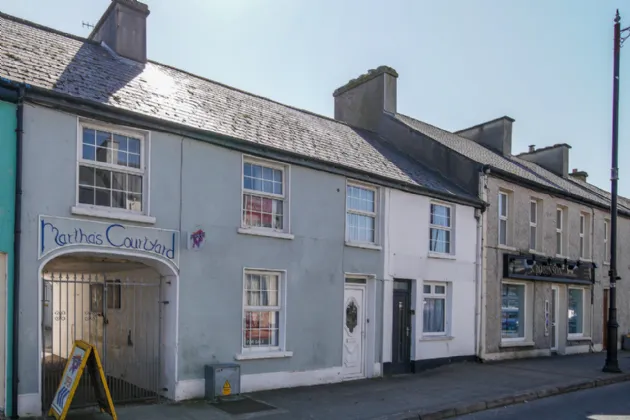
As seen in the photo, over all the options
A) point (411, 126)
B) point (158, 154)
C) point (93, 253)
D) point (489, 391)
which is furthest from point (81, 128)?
point (411, 126)

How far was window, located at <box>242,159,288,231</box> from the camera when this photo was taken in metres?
11.5

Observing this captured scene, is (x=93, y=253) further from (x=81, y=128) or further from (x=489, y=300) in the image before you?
(x=489, y=300)

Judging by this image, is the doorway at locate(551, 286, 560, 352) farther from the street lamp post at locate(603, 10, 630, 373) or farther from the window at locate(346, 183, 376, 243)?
the window at locate(346, 183, 376, 243)

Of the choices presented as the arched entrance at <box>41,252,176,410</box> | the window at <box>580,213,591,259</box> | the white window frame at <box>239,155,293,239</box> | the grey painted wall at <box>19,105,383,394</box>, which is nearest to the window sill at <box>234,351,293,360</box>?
the grey painted wall at <box>19,105,383,394</box>

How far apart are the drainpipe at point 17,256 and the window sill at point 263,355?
12.8 ft

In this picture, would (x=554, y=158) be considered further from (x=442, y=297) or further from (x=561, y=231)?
(x=442, y=297)

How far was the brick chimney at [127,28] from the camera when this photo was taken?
12828 mm

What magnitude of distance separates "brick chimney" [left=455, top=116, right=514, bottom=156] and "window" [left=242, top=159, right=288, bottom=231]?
13.5 meters

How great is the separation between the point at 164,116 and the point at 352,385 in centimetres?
690

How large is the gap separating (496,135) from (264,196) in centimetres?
1438

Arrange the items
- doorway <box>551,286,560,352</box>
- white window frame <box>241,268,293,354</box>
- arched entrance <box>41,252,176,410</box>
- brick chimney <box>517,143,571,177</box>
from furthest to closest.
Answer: brick chimney <box>517,143,571,177</box>, doorway <box>551,286,560,352</box>, white window frame <box>241,268,293,354</box>, arched entrance <box>41,252,176,410</box>

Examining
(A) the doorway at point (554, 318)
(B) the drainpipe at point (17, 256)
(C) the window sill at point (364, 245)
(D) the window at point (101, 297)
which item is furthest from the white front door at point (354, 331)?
(A) the doorway at point (554, 318)

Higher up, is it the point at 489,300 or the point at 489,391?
the point at 489,300

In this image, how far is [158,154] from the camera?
33.0ft
